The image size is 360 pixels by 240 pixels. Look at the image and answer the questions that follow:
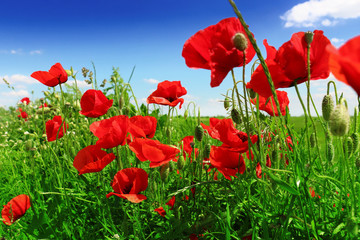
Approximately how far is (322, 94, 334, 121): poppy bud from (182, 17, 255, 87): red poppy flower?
0.96 feet

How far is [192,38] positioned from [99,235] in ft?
3.56

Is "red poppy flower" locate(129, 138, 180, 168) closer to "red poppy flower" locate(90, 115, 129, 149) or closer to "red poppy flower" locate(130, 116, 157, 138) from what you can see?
"red poppy flower" locate(90, 115, 129, 149)

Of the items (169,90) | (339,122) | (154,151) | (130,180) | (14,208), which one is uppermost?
(169,90)

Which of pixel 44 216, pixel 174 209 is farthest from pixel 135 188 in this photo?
pixel 44 216

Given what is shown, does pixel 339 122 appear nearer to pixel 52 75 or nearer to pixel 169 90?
pixel 169 90

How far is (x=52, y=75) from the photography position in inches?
69.2

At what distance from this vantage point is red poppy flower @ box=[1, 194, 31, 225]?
1.46m

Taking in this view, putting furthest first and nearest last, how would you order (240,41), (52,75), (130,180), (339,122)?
(52,75) → (130,180) → (240,41) → (339,122)

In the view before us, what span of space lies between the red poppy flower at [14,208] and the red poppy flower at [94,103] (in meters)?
0.54

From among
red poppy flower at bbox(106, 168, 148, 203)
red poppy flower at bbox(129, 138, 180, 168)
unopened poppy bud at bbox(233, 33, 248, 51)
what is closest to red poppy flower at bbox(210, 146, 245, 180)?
red poppy flower at bbox(129, 138, 180, 168)

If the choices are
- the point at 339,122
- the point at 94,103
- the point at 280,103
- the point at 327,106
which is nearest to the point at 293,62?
the point at 327,106

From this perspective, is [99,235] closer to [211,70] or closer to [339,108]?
[211,70]

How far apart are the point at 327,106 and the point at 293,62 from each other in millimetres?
175

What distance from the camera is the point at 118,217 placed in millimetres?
1501
